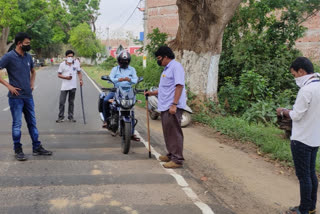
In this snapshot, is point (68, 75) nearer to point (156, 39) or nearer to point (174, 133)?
point (174, 133)

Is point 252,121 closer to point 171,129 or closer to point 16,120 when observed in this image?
point 171,129

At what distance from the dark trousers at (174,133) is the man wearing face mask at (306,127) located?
216 centimetres

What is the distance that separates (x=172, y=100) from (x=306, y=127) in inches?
92.1

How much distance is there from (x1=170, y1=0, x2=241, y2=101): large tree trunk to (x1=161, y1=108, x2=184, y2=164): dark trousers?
15.9 feet

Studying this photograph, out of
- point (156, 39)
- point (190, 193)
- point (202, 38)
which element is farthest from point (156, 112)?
point (190, 193)

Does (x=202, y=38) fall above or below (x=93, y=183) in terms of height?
above

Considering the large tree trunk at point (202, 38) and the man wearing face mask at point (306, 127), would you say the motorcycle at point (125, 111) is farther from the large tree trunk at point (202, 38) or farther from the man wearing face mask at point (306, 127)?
the large tree trunk at point (202, 38)

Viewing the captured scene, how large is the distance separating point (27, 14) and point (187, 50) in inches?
1831

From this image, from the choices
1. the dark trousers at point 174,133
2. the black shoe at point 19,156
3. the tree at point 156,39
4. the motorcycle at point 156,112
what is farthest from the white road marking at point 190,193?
the tree at point 156,39

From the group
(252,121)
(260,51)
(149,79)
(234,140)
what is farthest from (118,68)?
(149,79)

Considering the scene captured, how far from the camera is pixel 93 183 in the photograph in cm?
481

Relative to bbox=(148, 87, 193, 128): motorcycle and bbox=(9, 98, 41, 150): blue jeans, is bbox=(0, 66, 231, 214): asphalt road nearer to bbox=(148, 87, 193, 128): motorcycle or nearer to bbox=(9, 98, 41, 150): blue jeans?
bbox=(9, 98, 41, 150): blue jeans

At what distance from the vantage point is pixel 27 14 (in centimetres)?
5038

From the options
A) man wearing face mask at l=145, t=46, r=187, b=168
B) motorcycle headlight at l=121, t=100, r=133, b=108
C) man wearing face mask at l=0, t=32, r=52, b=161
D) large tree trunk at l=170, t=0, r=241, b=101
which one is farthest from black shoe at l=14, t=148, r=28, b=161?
large tree trunk at l=170, t=0, r=241, b=101
